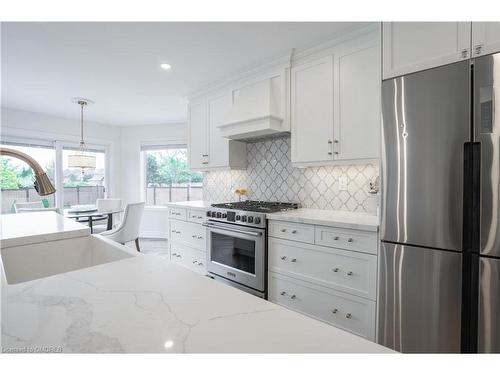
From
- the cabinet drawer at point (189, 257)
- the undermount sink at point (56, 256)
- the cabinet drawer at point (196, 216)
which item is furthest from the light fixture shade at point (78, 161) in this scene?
the undermount sink at point (56, 256)

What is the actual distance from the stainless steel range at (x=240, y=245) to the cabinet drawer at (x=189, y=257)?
7.5 inches

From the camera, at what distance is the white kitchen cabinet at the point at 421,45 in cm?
142

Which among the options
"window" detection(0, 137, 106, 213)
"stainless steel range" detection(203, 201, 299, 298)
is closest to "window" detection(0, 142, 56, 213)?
"window" detection(0, 137, 106, 213)

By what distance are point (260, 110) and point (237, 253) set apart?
148cm

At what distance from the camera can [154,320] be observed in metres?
0.56

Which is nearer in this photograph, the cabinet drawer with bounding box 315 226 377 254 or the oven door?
the cabinet drawer with bounding box 315 226 377 254

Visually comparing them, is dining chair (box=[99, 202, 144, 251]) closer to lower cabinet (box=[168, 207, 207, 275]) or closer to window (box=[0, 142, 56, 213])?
lower cabinet (box=[168, 207, 207, 275])

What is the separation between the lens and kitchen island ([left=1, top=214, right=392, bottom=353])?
47 cm

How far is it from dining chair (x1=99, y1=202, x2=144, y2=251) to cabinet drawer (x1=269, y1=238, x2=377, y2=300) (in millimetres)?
2425

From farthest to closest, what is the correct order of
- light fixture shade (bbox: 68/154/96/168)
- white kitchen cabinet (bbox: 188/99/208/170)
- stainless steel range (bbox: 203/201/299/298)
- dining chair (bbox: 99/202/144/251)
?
light fixture shade (bbox: 68/154/96/168) < dining chair (bbox: 99/202/144/251) < white kitchen cabinet (bbox: 188/99/208/170) < stainless steel range (bbox: 203/201/299/298)
